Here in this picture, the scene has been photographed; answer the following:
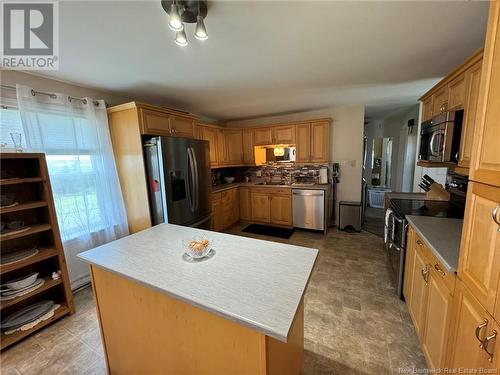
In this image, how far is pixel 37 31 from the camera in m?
1.41

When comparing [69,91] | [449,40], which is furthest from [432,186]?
[69,91]

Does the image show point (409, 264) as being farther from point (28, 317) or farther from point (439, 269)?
point (28, 317)

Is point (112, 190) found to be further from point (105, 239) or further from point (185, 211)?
point (185, 211)

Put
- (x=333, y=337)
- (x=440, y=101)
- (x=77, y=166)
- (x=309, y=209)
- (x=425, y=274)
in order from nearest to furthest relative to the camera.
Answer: (x=425, y=274), (x=333, y=337), (x=440, y=101), (x=77, y=166), (x=309, y=209)

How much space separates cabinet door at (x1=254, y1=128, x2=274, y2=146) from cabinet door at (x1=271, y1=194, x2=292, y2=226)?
3.85 ft

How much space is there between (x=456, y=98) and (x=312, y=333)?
2.40 meters

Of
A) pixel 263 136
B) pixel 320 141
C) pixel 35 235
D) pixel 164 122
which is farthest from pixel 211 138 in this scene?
pixel 35 235

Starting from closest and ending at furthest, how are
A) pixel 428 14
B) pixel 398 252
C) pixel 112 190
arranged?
pixel 428 14, pixel 398 252, pixel 112 190

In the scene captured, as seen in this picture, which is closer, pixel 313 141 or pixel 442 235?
pixel 442 235

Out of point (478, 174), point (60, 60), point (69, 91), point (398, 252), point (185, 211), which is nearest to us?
point (478, 174)

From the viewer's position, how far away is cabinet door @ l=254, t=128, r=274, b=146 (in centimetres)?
432

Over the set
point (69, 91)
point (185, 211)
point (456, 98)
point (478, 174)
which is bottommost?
point (185, 211)

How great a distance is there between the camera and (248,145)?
4566 millimetres

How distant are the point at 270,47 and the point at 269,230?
3213mm
